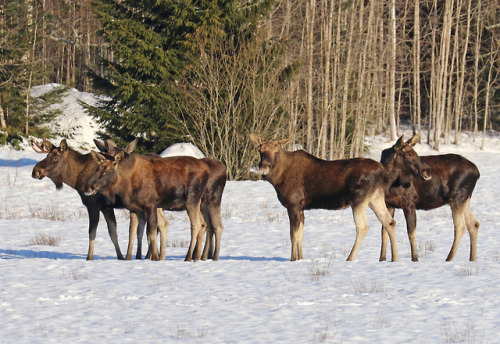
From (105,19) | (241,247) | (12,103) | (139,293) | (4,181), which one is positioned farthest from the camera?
(12,103)

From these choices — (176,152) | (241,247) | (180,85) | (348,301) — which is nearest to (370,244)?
(241,247)

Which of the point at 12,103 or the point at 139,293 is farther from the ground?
the point at 12,103

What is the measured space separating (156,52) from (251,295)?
2106 centimetres

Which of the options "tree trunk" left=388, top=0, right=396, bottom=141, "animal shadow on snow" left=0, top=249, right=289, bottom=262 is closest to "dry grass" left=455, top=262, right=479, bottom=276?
"animal shadow on snow" left=0, top=249, right=289, bottom=262

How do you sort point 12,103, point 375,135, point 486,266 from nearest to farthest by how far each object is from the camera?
point 486,266, point 12,103, point 375,135

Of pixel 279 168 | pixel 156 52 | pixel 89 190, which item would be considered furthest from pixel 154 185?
pixel 156 52

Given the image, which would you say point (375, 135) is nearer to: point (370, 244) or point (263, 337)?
point (370, 244)

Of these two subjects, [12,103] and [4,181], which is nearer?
[4,181]

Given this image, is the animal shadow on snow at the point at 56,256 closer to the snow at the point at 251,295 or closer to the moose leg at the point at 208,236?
the snow at the point at 251,295

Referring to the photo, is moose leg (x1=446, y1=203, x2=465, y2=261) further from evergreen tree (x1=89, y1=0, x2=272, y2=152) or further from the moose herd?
evergreen tree (x1=89, y1=0, x2=272, y2=152)

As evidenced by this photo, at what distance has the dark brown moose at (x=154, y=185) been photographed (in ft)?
38.6

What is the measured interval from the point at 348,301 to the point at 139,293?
2570 mm

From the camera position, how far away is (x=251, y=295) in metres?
8.95

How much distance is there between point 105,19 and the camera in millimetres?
28922
